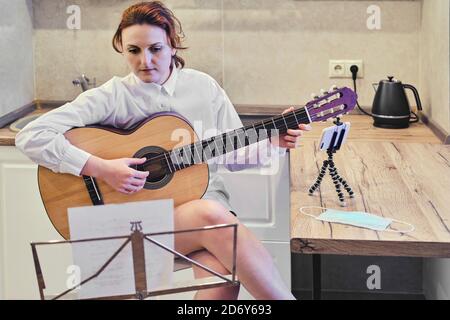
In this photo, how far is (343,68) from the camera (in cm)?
311

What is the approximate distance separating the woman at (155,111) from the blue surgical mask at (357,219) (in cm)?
17

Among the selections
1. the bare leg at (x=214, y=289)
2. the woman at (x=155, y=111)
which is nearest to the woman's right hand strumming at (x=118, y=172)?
the woman at (x=155, y=111)

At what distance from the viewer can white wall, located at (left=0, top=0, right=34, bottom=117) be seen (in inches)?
115

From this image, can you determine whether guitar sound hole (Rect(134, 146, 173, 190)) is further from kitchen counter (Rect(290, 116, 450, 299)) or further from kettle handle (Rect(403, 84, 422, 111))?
kettle handle (Rect(403, 84, 422, 111))

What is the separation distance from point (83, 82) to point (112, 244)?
157 cm

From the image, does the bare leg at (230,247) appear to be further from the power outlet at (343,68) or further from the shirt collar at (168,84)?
the power outlet at (343,68)

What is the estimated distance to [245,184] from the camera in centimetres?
275

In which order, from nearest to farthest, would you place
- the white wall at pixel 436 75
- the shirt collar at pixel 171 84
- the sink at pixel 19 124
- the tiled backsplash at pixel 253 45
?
the shirt collar at pixel 171 84 < the white wall at pixel 436 75 < the sink at pixel 19 124 < the tiled backsplash at pixel 253 45

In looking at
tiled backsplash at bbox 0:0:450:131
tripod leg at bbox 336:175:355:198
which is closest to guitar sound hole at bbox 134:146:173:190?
tripod leg at bbox 336:175:355:198

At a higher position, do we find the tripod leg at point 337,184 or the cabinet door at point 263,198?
the tripod leg at point 337,184

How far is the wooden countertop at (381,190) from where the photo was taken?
1.72 metres

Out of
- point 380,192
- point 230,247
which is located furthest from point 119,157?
point 380,192

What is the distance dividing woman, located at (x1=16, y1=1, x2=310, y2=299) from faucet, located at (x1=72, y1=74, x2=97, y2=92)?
0.98 metres
